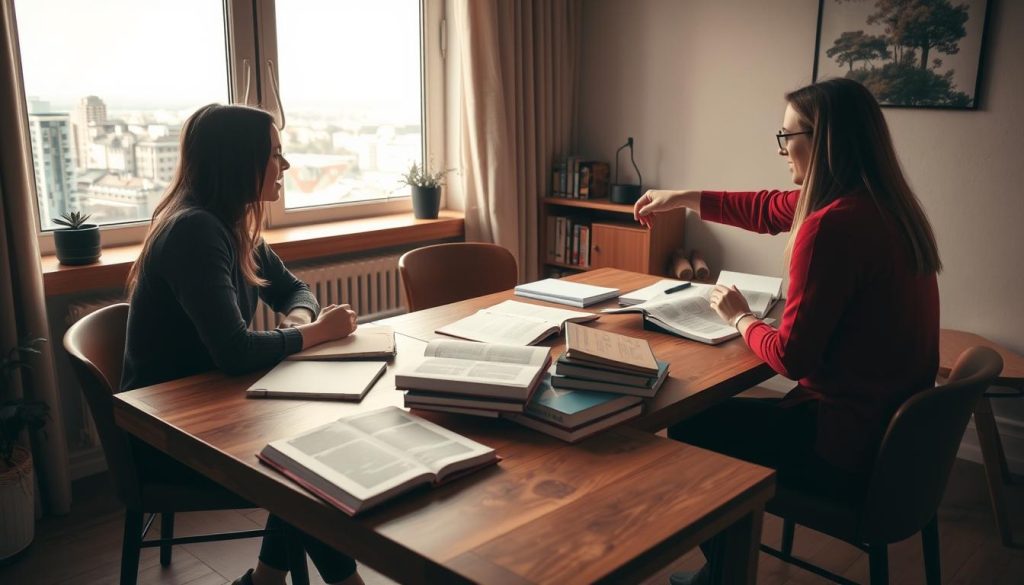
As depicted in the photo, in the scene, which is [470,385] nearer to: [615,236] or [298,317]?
[298,317]

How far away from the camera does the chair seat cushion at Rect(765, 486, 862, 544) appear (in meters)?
1.62

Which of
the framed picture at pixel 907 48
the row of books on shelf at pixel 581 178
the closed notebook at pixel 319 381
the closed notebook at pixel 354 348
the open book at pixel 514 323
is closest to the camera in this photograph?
the closed notebook at pixel 319 381

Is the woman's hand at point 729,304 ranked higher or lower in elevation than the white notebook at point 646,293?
higher

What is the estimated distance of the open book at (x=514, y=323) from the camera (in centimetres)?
191

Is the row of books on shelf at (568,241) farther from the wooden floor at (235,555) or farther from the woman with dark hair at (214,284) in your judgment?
the woman with dark hair at (214,284)

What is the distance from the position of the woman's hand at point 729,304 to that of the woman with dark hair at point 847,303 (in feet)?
0.50

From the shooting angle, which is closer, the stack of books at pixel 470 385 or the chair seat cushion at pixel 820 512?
the stack of books at pixel 470 385

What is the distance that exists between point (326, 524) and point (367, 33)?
9.45ft

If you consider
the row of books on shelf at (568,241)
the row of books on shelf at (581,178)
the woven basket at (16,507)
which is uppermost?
the row of books on shelf at (581,178)

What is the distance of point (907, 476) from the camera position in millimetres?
1555

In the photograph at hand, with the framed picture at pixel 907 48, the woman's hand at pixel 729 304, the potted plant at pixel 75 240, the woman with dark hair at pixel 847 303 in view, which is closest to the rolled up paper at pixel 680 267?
the framed picture at pixel 907 48

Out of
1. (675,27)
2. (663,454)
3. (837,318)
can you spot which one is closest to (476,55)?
(675,27)

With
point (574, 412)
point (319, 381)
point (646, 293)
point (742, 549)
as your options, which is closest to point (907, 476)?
point (742, 549)

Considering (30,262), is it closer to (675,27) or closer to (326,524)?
(326,524)
